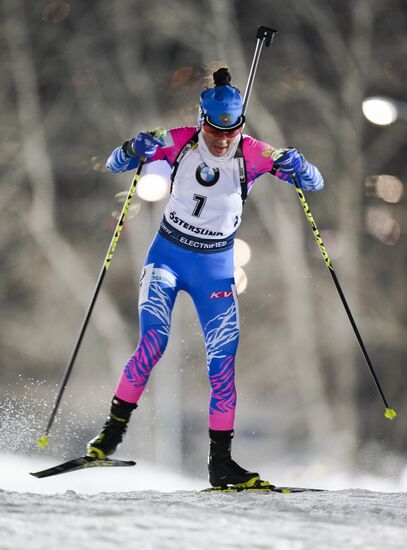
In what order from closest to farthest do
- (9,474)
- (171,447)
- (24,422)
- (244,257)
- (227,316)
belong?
(227,316)
(9,474)
(24,422)
(171,447)
(244,257)

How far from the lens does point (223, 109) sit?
3.50 m

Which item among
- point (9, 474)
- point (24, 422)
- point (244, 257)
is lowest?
point (9, 474)

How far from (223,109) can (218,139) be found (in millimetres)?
121

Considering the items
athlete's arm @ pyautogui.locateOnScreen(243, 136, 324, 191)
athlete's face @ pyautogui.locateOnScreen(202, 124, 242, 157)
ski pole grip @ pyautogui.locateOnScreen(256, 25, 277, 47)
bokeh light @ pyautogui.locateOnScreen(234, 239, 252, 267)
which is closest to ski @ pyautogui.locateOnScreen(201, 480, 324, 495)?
athlete's arm @ pyautogui.locateOnScreen(243, 136, 324, 191)

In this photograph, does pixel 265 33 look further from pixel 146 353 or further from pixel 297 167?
pixel 146 353

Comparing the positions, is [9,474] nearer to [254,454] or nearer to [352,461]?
[254,454]

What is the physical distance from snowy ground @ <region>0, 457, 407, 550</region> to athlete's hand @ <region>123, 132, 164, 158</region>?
1326 mm

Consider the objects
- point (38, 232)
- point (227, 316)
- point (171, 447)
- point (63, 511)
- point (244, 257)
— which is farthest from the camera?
point (38, 232)

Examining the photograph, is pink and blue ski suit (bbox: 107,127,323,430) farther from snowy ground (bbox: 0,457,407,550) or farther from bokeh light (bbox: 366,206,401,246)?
bokeh light (bbox: 366,206,401,246)

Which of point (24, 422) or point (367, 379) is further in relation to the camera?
point (367, 379)

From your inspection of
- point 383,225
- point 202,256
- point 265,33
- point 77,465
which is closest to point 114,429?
point 77,465

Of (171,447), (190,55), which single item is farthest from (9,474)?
(190,55)

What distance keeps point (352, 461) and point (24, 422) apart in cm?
421

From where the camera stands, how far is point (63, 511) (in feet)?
8.45
